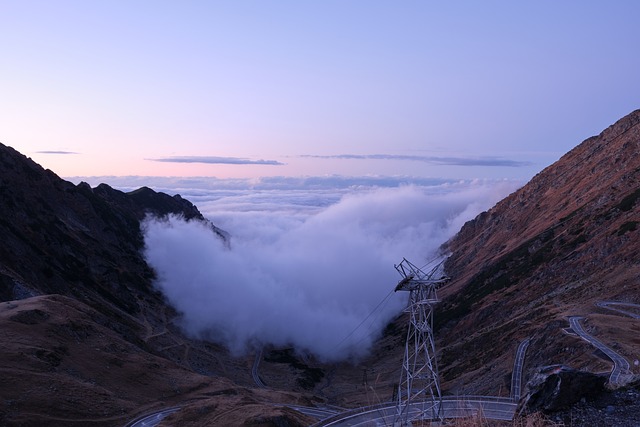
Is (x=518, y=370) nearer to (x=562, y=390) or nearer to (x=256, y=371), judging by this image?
(x=562, y=390)

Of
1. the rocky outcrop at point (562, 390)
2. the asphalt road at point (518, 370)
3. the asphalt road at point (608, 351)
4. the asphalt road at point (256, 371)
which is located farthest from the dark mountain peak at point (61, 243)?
the rocky outcrop at point (562, 390)

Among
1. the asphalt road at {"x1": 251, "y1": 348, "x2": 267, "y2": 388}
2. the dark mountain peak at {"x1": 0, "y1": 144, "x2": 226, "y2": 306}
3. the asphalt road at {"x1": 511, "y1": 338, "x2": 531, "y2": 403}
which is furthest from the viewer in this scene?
the asphalt road at {"x1": 251, "y1": 348, "x2": 267, "y2": 388}

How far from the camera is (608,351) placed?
5053 centimetres

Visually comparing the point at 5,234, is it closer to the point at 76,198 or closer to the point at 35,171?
the point at 35,171

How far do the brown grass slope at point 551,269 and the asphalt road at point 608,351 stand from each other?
0.88 meters

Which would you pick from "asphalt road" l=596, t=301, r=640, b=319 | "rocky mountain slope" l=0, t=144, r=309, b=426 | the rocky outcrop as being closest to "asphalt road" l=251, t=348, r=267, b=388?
"rocky mountain slope" l=0, t=144, r=309, b=426

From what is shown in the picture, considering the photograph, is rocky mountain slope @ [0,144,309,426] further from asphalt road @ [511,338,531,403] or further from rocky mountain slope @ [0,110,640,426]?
asphalt road @ [511,338,531,403]

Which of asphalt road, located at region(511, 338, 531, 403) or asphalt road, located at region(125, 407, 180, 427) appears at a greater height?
asphalt road, located at region(511, 338, 531, 403)

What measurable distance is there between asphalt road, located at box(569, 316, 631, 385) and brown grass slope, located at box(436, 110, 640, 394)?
882 millimetres

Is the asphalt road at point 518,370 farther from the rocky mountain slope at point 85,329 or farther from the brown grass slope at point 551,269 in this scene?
the rocky mountain slope at point 85,329

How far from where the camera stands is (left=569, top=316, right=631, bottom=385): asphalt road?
130 feet

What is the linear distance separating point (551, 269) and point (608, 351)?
6171 centimetres

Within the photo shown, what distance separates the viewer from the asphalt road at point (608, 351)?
130 feet

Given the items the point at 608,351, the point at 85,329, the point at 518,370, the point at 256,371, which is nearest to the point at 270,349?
the point at 256,371
